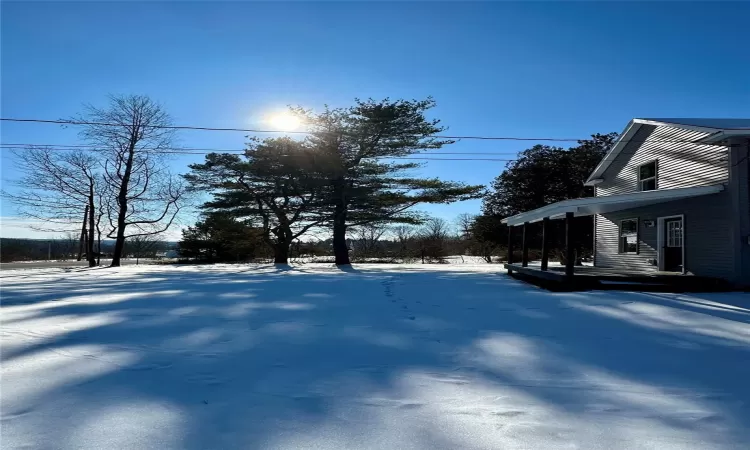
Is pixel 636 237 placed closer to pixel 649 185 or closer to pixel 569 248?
pixel 649 185

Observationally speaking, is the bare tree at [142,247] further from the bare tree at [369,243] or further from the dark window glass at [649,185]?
the dark window glass at [649,185]

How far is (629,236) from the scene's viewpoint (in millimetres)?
14375

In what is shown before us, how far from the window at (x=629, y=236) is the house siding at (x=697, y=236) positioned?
16 cm

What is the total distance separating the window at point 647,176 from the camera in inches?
517

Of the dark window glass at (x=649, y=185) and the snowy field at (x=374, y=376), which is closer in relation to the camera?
the snowy field at (x=374, y=376)

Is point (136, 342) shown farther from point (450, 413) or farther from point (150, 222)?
point (150, 222)

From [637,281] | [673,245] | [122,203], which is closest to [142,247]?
[122,203]

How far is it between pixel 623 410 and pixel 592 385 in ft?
1.72

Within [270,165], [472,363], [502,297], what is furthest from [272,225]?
[472,363]

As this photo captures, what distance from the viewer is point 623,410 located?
3193mm

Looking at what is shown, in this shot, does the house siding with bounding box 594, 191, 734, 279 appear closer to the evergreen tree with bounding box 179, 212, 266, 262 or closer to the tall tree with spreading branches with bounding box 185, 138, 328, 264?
the tall tree with spreading branches with bounding box 185, 138, 328, 264

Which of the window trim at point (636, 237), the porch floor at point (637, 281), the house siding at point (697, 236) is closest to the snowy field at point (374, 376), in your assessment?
the porch floor at point (637, 281)

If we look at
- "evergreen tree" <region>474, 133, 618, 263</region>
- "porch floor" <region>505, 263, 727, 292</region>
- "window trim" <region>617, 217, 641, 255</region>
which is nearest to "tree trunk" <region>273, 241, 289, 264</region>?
"evergreen tree" <region>474, 133, 618, 263</region>

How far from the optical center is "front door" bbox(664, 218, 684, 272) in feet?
39.9
